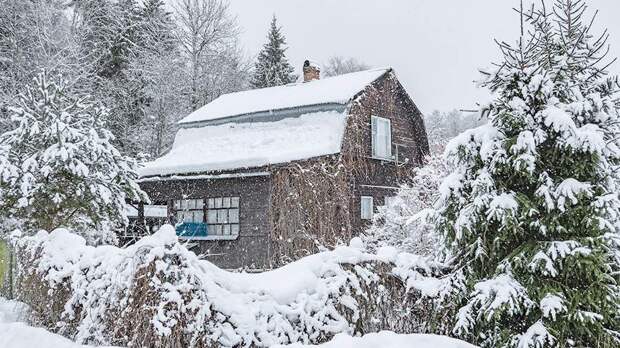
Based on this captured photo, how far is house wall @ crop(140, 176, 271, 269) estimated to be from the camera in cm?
1555

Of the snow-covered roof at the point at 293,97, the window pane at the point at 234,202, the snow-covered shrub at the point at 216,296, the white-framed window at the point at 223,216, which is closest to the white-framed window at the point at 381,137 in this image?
the snow-covered roof at the point at 293,97

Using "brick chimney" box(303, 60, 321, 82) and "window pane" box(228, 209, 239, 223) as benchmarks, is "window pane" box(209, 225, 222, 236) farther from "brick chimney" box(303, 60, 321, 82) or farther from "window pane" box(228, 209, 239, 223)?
"brick chimney" box(303, 60, 321, 82)

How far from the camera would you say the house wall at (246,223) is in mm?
15547

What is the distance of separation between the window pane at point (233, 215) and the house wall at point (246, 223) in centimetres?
34

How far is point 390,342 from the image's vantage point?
18.6 feet

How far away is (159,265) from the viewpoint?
5.95 meters

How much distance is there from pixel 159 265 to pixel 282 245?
30.2 ft

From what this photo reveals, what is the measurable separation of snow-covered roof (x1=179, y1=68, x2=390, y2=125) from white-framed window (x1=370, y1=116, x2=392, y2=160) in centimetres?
139

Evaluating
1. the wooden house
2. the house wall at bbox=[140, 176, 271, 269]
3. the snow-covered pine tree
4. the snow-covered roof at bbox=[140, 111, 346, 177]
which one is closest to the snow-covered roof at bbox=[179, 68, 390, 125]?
the wooden house

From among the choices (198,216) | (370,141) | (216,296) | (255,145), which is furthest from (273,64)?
(216,296)

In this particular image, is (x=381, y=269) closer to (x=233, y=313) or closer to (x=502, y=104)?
(x=233, y=313)

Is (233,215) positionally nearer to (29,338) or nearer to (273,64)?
(29,338)

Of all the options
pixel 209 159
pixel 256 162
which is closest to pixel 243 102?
pixel 209 159

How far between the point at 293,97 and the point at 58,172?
29.6 feet
